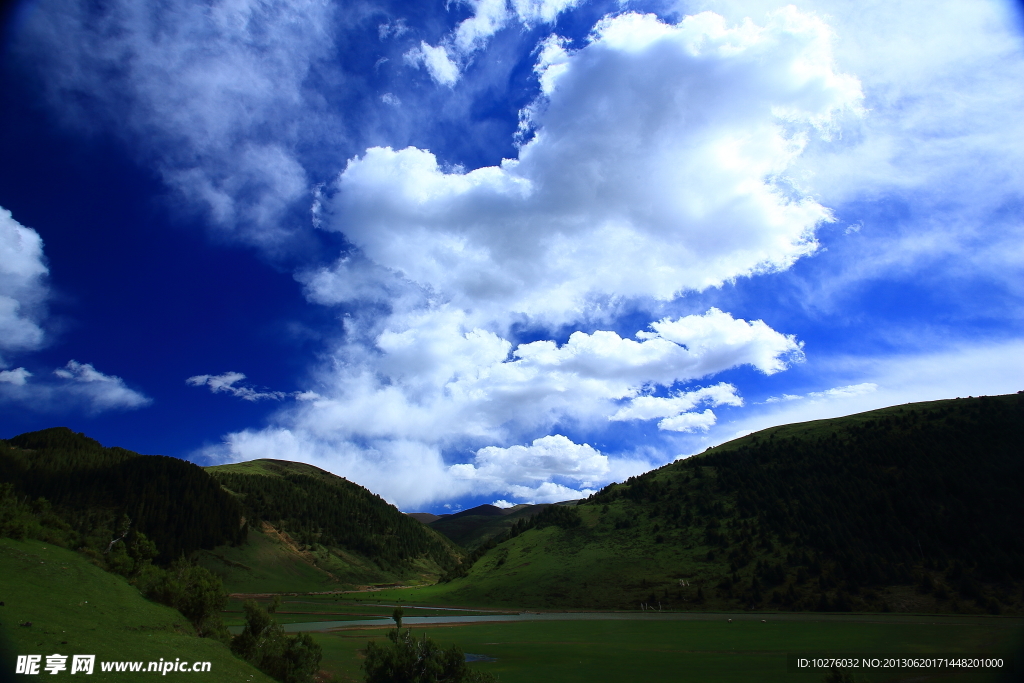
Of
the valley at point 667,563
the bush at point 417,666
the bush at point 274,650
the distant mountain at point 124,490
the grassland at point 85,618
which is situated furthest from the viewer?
the distant mountain at point 124,490

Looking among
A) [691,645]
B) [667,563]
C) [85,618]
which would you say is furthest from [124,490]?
[691,645]

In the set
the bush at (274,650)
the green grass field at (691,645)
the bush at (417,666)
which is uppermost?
the bush at (417,666)

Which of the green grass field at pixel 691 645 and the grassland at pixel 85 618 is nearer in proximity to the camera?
the grassland at pixel 85 618

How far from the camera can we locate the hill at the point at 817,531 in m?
76.3

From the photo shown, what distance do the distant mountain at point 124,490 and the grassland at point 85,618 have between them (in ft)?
414

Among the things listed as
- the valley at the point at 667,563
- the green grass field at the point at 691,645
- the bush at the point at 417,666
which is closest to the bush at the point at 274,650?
the valley at the point at 667,563

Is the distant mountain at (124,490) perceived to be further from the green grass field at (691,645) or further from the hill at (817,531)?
the green grass field at (691,645)

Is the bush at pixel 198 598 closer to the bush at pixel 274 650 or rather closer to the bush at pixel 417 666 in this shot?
the bush at pixel 274 650

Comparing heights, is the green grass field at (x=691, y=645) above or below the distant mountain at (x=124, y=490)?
below

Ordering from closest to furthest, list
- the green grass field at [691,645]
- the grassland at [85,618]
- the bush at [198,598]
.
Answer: the grassland at [85,618] < the green grass field at [691,645] < the bush at [198,598]

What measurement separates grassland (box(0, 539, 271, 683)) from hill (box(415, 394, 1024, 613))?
8096 centimetres

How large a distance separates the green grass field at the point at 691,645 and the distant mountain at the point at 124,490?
402 feet

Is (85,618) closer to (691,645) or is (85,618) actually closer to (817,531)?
(691,645)

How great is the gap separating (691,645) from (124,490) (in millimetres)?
173706
